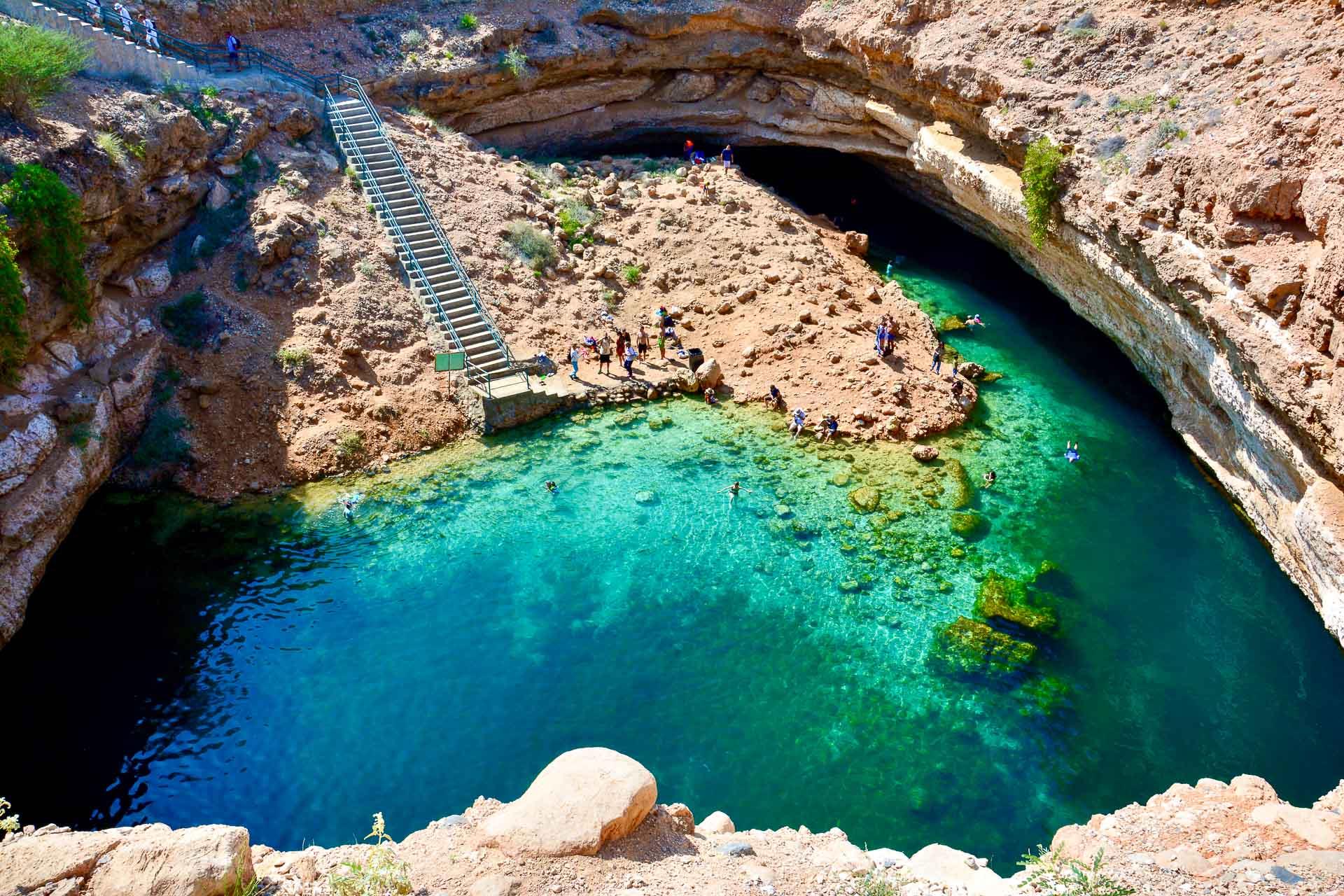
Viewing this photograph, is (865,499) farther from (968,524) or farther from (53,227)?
(53,227)

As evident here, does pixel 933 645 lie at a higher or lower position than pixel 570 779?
lower

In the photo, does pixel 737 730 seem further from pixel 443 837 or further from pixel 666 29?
pixel 666 29

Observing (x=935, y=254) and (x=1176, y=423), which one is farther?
(x=935, y=254)

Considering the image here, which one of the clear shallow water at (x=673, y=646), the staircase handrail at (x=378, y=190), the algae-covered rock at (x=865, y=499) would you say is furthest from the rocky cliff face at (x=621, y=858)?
the staircase handrail at (x=378, y=190)

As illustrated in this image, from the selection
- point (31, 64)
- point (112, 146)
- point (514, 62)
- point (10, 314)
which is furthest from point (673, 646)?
point (514, 62)

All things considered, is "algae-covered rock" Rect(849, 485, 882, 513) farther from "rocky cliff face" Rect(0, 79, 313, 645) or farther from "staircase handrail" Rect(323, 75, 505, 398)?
"rocky cliff face" Rect(0, 79, 313, 645)

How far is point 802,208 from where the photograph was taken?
39.8 m

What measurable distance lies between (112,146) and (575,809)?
22401mm

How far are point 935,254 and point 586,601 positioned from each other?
932 inches

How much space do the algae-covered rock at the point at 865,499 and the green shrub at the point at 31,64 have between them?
77.2 feet

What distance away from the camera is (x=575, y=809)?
13.2m

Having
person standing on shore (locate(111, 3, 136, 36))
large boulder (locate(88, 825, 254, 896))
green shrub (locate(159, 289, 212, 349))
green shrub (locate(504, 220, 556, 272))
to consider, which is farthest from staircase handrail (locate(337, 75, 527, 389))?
large boulder (locate(88, 825, 254, 896))

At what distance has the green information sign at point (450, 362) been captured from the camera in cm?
2675

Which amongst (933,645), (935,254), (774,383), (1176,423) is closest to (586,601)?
(933,645)
